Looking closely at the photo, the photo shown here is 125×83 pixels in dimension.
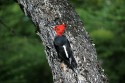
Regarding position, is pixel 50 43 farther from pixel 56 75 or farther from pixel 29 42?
pixel 29 42

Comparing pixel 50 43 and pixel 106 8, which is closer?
pixel 50 43

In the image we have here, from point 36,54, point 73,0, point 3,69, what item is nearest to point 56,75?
point 73,0

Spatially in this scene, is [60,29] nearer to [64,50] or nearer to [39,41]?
[64,50]

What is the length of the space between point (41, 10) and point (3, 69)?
17.0 ft

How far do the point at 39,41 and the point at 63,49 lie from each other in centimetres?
572

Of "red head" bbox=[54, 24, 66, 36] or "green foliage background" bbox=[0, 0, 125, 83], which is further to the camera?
"green foliage background" bbox=[0, 0, 125, 83]

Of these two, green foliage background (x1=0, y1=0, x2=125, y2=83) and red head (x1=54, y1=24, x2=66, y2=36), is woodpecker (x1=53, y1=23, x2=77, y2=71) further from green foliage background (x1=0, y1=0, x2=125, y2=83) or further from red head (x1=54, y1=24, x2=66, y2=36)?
green foliage background (x1=0, y1=0, x2=125, y2=83)

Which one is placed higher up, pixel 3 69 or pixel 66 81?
pixel 66 81

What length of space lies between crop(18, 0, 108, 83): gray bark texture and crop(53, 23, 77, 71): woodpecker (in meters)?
0.05

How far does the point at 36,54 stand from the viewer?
376 inches

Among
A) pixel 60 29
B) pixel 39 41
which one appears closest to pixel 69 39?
pixel 60 29

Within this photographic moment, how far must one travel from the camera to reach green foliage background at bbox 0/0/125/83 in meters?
8.33

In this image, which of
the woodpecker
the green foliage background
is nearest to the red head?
the woodpecker

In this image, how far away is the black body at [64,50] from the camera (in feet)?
10.7
